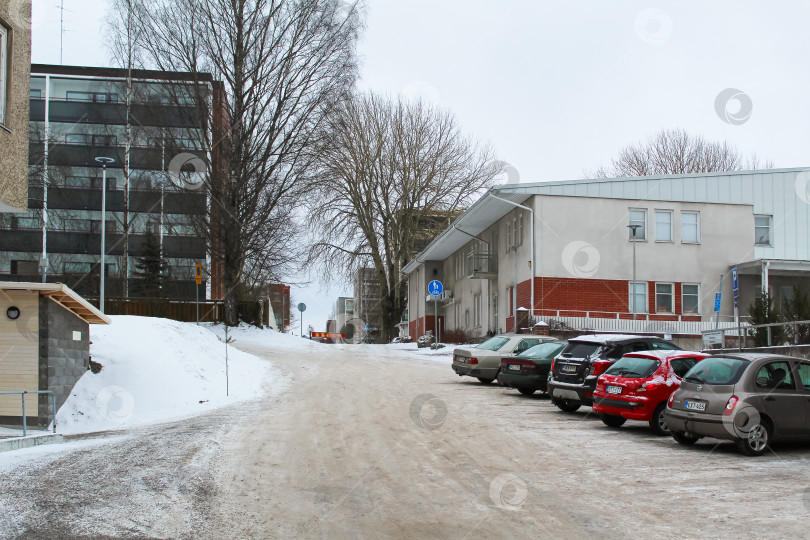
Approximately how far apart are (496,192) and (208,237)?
14.5 m

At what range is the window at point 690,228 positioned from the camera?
35.7m

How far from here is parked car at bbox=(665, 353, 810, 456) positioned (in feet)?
35.7

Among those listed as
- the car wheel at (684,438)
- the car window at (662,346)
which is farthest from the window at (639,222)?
the car wheel at (684,438)

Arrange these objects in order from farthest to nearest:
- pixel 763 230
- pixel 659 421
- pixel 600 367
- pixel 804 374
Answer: pixel 763 230
pixel 600 367
pixel 659 421
pixel 804 374

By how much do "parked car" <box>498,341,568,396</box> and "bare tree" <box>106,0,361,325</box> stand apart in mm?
20177

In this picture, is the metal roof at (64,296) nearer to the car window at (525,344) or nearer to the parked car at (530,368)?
the parked car at (530,368)

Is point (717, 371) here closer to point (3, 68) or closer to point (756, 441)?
point (756, 441)

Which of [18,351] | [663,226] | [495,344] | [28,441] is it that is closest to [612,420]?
[495,344]

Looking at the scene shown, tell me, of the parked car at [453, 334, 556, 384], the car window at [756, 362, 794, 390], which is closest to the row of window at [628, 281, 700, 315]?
the parked car at [453, 334, 556, 384]

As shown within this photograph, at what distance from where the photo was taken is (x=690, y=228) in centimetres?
3578

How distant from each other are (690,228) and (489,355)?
1841 cm

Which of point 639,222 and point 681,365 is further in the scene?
point 639,222

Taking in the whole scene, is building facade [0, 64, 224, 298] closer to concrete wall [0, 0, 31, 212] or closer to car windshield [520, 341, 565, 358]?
concrete wall [0, 0, 31, 212]

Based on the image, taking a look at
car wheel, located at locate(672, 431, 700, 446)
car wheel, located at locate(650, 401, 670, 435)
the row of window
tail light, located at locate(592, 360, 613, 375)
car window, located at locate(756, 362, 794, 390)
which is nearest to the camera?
car window, located at locate(756, 362, 794, 390)
